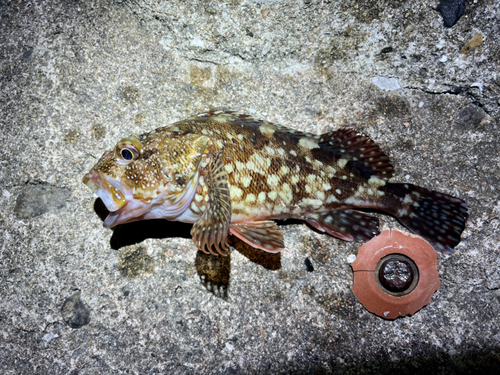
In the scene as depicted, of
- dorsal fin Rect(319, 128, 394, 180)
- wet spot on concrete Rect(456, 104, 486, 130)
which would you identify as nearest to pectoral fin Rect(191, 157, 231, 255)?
dorsal fin Rect(319, 128, 394, 180)

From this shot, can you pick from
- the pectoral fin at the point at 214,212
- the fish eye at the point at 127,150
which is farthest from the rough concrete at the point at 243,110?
the fish eye at the point at 127,150

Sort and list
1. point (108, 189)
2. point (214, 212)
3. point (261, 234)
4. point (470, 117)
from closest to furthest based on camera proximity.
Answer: point (108, 189) → point (214, 212) → point (261, 234) → point (470, 117)

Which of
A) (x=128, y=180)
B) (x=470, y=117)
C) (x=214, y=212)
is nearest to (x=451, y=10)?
(x=470, y=117)

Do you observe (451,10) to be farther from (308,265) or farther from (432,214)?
(308,265)

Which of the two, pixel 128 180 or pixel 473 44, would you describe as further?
pixel 473 44

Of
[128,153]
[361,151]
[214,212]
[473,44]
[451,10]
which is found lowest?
[214,212]

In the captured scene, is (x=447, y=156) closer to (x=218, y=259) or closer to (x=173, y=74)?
(x=218, y=259)

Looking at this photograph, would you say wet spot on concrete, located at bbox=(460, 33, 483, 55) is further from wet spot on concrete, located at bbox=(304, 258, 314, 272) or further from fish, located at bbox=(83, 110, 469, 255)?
wet spot on concrete, located at bbox=(304, 258, 314, 272)
